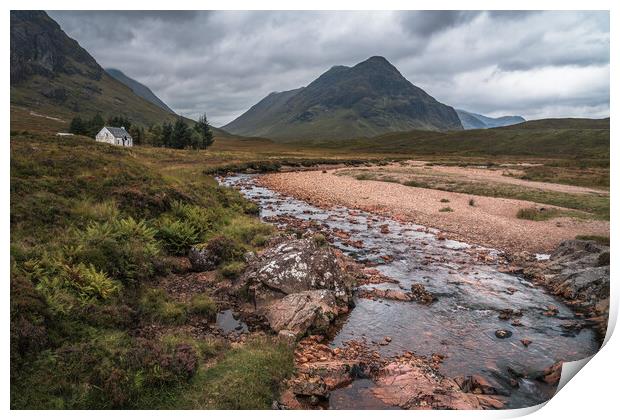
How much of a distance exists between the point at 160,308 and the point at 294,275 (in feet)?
12.9

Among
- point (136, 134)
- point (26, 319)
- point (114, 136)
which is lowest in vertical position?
point (26, 319)

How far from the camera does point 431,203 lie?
31.2 metres

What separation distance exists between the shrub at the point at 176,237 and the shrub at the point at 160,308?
360cm

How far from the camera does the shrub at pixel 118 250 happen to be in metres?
10.6

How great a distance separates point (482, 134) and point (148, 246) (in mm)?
181280

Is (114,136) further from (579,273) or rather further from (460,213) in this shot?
(579,273)

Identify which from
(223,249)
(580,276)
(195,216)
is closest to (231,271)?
(223,249)

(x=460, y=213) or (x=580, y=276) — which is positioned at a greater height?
(x=460, y=213)

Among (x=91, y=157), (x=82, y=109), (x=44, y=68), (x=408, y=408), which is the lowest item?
(x=408, y=408)

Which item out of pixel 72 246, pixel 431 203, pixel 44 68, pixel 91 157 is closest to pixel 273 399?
pixel 72 246

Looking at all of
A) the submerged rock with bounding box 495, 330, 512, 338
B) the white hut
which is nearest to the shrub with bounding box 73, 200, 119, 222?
the submerged rock with bounding box 495, 330, 512, 338

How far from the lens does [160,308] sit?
10.0 m
